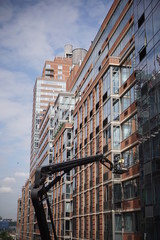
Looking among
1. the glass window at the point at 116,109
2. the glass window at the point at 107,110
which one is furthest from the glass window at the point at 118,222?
the glass window at the point at 107,110

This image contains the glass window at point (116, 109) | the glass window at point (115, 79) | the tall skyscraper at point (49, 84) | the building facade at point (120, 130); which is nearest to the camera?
the building facade at point (120, 130)

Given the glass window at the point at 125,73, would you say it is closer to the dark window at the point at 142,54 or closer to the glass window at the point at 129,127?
the glass window at the point at 129,127

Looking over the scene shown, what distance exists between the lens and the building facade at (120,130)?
2859 centimetres

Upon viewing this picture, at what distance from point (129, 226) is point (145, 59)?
1568cm

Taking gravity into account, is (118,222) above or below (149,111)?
below

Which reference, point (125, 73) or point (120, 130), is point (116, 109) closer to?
point (120, 130)

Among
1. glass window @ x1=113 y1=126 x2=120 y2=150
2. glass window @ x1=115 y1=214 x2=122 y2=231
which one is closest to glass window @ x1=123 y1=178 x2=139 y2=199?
glass window @ x1=115 y1=214 x2=122 y2=231

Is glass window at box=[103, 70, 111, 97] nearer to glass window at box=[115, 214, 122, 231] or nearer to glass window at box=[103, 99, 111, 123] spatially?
glass window at box=[103, 99, 111, 123]

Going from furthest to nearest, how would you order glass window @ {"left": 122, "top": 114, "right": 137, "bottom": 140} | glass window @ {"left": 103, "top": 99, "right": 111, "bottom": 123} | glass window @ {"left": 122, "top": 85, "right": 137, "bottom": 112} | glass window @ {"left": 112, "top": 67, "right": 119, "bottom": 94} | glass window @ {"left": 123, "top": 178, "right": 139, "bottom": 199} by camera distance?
glass window @ {"left": 103, "top": 99, "right": 111, "bottom": 123}, glass window @ {"left": 112, "top": 67, "right": 119, "bottom": 94}, glass window @ {"left": 122, "top": 85, "right": 137, "bottom": 112}, glass window @ {"left": 122, "top": 114, "right": 137, "bottom": 140}, glass window @ {"left": 123, "top": 178, "right": 139, "bottom": 199}

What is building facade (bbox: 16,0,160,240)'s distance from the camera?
1126 inches

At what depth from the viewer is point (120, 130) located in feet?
126

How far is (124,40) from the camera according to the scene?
129 feet

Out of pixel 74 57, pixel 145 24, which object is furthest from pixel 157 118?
pixel 74 57

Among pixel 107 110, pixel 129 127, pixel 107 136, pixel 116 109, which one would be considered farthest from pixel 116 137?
pixel 107 110
